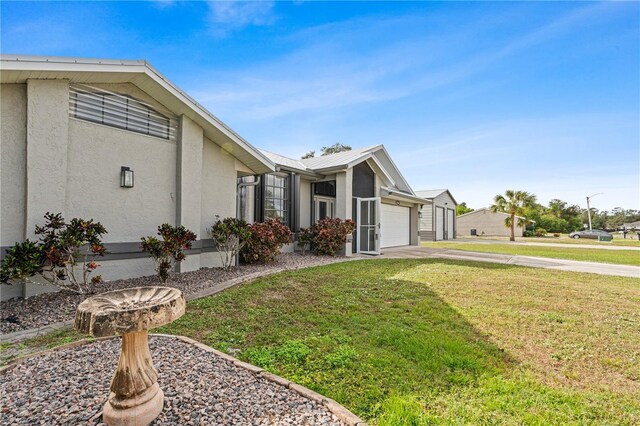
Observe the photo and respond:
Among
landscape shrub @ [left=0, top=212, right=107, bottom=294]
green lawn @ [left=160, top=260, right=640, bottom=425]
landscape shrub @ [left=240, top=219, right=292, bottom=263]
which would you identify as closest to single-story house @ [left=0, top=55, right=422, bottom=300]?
landscape shrub @ [left=0, top=212, right=107, bottom=294]

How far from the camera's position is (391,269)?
9586mm

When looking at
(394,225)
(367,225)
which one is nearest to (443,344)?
(367,225)

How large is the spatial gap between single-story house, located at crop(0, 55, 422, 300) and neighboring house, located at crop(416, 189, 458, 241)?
72.2 feet

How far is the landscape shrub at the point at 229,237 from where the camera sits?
27.2ft

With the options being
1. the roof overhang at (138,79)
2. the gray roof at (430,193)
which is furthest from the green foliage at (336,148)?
the roof overhang at (138,79)

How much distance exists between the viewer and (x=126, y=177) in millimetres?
6707

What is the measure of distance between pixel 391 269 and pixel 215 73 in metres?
9.58

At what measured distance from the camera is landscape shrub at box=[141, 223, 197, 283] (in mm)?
→ 6469

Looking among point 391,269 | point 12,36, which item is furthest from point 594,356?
point 12,36

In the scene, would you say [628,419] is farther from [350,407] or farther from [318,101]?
[318,101]

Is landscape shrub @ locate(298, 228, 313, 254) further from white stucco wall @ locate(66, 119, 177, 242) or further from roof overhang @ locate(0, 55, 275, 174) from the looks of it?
white stucco wall @ locate(66, 119, 177, 242)

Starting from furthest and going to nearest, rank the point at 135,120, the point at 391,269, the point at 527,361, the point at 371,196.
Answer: the point at 371,196, the point at 391,269, the point at 135,120, the point at 527,361

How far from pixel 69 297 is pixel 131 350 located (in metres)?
4.63

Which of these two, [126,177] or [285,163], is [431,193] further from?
[126,177]
